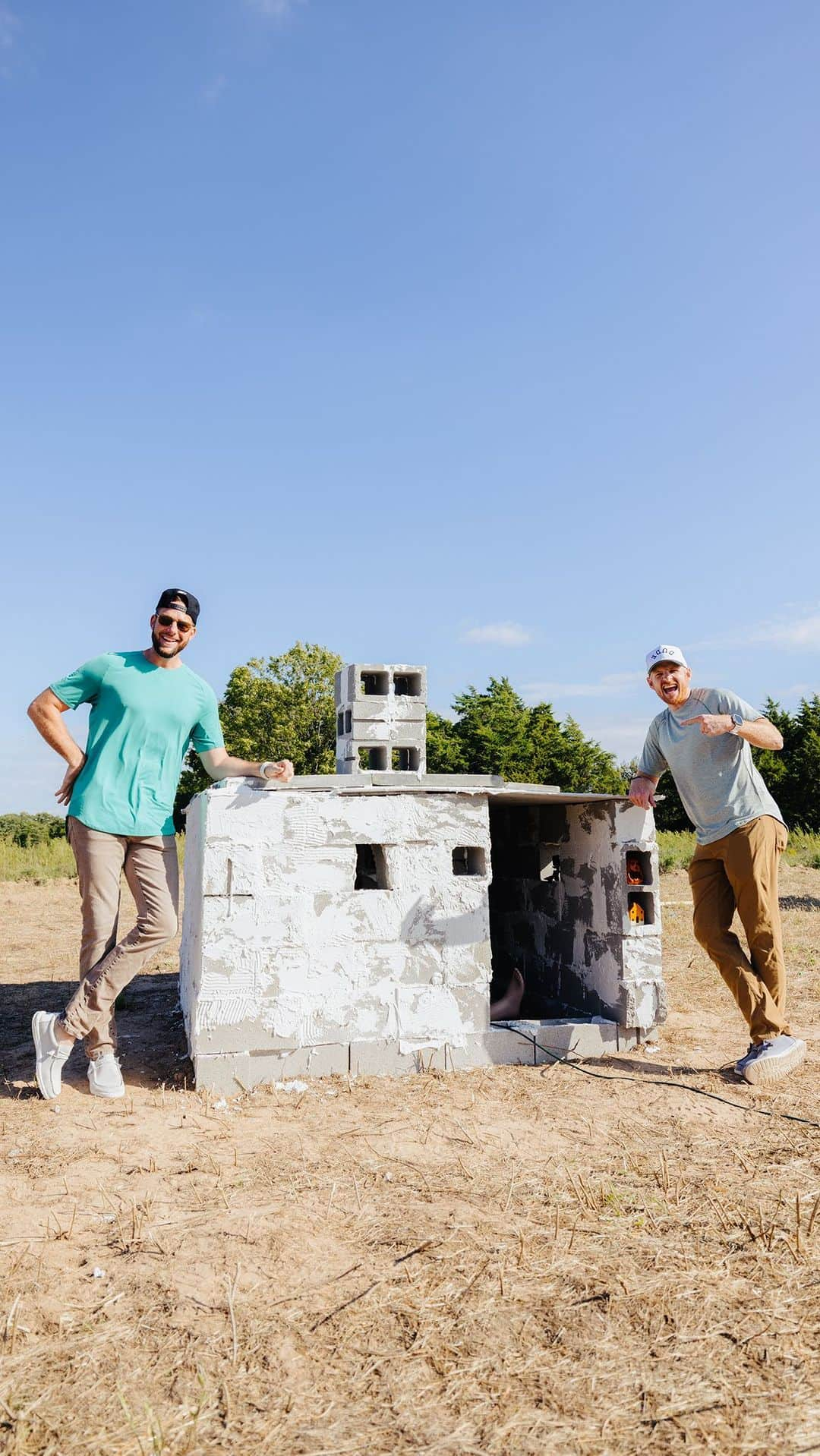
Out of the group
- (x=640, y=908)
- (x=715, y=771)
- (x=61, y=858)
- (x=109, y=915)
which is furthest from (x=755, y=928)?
(x=61, y=858)

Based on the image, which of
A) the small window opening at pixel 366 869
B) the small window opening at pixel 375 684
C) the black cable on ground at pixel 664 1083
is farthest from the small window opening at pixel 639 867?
the small window opening at pixel 375 684

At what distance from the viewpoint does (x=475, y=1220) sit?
12.1 feet

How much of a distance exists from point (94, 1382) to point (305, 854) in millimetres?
3264

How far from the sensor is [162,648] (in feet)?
17.6

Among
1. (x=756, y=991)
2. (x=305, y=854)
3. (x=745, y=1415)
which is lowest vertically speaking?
(x=745, y=1415)

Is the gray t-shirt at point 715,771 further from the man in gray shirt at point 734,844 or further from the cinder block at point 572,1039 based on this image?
the cinder block at point 572,1039

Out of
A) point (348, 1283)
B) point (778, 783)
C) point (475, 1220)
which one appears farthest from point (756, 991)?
point (778, 783)

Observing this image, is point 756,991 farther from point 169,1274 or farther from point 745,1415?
point 169,1274

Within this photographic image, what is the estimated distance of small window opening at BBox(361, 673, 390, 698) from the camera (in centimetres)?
722

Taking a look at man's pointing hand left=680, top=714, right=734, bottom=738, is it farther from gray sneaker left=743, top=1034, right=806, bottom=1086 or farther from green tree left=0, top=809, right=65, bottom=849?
green tree left=0, top=809, right=65, bottom=849

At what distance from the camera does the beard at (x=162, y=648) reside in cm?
535

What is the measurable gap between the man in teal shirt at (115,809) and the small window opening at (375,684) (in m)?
2.05

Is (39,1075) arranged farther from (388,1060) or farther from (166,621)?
(166,621)

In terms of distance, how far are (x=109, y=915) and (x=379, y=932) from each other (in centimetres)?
156
